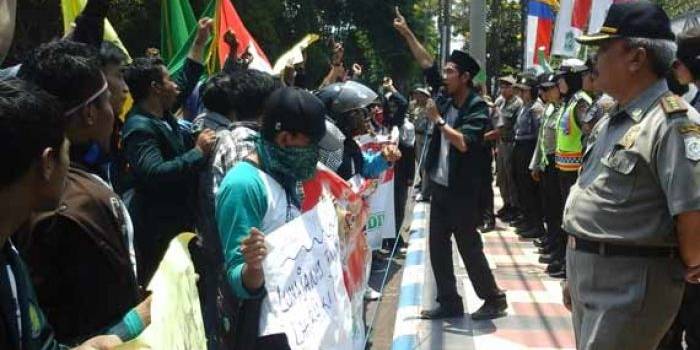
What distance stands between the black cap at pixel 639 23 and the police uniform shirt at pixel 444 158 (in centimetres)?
270

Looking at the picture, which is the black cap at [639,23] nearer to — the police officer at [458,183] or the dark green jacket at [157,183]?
the dark green jacket at [157,183]

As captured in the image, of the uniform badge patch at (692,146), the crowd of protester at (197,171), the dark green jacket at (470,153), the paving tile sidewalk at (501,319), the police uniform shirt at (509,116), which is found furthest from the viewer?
the police uniform shirt at (509,116)

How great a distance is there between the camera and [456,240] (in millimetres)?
5691

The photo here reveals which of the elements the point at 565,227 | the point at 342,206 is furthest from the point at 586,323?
the point at 342,206

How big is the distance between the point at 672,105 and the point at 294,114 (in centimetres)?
142

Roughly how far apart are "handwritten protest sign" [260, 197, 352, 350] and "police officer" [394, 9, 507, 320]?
2799mm

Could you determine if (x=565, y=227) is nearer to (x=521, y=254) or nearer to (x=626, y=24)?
(x=626, y=24)

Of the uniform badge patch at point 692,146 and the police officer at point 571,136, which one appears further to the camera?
the police officer at point 571,136

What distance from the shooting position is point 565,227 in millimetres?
3078

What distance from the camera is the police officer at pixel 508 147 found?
1022 centimetres

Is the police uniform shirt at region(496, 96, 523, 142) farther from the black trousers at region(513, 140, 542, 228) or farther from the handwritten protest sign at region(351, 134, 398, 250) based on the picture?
the handwritten protest sign at region(351, 134, 398, 250)

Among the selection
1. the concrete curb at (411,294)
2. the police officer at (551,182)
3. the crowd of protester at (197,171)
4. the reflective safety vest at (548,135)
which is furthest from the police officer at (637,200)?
the reflective safety vest at (548,135)

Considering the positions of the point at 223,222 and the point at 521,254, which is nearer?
the point at 223,222

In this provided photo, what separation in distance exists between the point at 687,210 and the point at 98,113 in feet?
6.66
